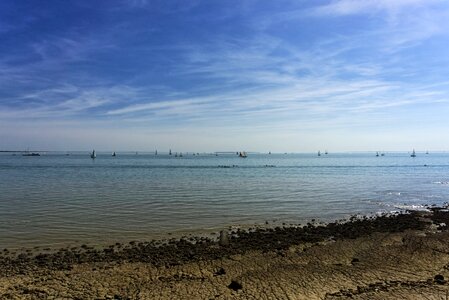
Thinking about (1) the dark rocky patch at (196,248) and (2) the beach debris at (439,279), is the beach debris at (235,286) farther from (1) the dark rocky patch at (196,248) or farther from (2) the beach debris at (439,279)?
(2) the beach debris at (439,279)

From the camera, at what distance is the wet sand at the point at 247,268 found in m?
10.4

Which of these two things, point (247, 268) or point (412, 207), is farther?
point (412, 207)

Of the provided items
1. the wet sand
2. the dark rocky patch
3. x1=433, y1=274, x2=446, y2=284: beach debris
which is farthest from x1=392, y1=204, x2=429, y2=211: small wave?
x1=433, y1=274, x2=446, y2=284: beach debris

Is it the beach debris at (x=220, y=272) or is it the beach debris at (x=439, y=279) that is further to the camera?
the beach debris at (x=220, y=272)

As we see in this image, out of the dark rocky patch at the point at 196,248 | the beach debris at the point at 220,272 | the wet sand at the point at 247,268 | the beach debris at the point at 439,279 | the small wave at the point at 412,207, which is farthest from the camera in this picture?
the small wave at the point at 412,207

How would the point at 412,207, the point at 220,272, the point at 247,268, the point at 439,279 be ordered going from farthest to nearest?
the point at 412,207 < the point at 247,268 < the point at 220,272 < the point at 439,279

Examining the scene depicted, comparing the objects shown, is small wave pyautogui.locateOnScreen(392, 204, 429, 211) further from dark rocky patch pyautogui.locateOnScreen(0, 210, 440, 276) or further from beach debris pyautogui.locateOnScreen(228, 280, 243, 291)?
beach debris pyautogui.locateOnScreen(228, 280, 243, 291)

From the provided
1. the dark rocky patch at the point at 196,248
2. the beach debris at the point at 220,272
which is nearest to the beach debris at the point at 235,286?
the beach debris at the point at 220,272

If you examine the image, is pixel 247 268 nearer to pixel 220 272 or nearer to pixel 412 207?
pixel 220 272

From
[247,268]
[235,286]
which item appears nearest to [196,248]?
[247,268]

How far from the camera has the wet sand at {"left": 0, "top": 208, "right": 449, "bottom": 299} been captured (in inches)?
410

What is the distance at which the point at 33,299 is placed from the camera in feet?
32.1

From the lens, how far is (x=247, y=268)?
501 inches

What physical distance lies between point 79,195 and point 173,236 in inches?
709
